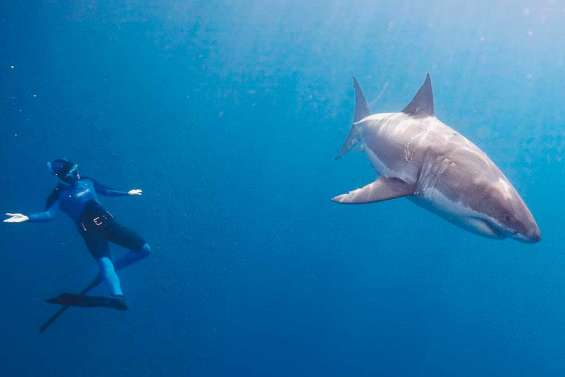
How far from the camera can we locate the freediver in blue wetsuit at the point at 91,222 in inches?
282

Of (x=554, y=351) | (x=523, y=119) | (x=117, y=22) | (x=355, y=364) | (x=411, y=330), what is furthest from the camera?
(x=523, y=119)

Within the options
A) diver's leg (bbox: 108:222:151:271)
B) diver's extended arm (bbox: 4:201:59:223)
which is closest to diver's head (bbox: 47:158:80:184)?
diver's extended arm (bbox: 4:201:59:223)

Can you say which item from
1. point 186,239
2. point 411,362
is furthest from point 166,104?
point 411,362

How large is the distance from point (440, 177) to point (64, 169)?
22.3ft

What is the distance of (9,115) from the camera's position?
78.2 ft

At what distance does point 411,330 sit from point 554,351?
12519 millimetres

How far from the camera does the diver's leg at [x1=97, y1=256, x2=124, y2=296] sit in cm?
714

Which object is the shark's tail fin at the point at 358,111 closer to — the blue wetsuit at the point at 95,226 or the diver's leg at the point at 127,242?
the diver's leg at the point at 127,242

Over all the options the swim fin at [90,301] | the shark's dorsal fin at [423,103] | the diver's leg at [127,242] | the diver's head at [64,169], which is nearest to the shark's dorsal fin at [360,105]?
the shark's dorsal fin at [423,103]

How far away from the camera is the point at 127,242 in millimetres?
7949

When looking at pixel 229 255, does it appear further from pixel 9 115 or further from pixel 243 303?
pixel 9 115

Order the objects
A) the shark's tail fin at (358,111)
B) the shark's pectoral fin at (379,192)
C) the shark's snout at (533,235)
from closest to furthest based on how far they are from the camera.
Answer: the shark's snout at (533,235), the shark's pectoral fin at (379,192), the shark's tail fin at (358,111)

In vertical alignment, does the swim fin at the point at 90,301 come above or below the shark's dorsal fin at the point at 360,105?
below

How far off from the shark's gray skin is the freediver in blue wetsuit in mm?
5209
